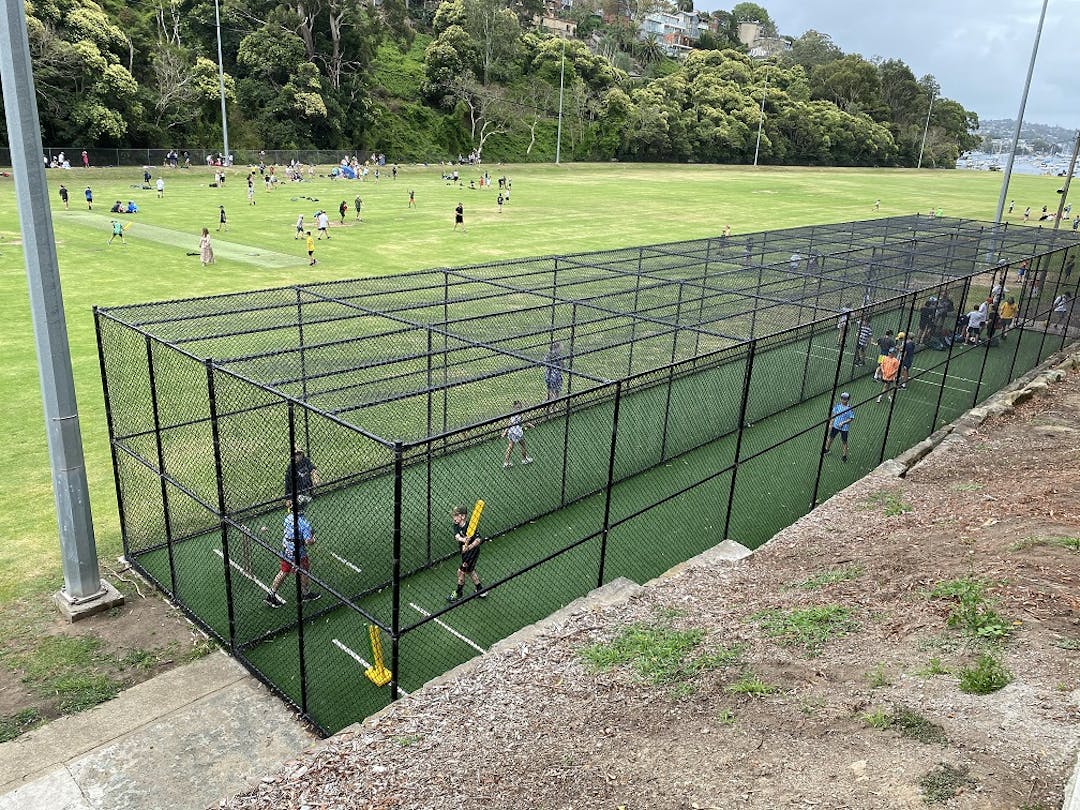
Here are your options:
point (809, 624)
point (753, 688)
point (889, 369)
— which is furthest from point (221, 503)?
point (889, 369)

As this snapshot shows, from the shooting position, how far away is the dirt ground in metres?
5.27

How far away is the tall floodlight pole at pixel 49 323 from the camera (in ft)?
25.1

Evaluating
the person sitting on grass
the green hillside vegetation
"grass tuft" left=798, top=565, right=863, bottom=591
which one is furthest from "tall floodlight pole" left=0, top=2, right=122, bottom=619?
the green hillside vegetation

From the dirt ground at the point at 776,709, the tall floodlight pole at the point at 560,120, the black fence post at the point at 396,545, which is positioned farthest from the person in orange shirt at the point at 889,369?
the tall floodlight pole at the point at 560,120

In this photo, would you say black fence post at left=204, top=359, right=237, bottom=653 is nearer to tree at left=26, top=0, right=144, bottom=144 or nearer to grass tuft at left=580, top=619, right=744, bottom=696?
grass tuft at left=580, top=619, right=744, bottom=696

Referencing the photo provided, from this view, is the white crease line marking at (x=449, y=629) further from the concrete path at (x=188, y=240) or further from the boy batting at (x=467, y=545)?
the concrete path at (x=188, y=240)

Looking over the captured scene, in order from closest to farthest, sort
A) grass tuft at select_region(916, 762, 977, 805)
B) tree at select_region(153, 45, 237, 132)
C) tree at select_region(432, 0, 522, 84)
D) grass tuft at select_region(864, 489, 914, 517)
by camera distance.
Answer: grass tuft at select_region(916, 762, 977, 805) < grass tuft at select_region(864, 489, 914, 517) < tree at select_region(153, 45, 237, 132) < tree at select_region(432, 0, 522, 84)

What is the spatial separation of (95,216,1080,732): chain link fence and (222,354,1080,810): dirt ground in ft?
3.53

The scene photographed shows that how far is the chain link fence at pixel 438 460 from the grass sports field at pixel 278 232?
1.39 m

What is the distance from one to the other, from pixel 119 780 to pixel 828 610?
690cm

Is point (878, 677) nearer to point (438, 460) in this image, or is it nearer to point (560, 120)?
point (438, 460)

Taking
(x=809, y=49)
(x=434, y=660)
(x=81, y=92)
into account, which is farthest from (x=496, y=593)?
(x=809, y=49)

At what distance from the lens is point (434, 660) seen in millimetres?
9125

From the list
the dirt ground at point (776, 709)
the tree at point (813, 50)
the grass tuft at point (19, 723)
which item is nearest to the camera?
the dirt ground at point (776, 709)
